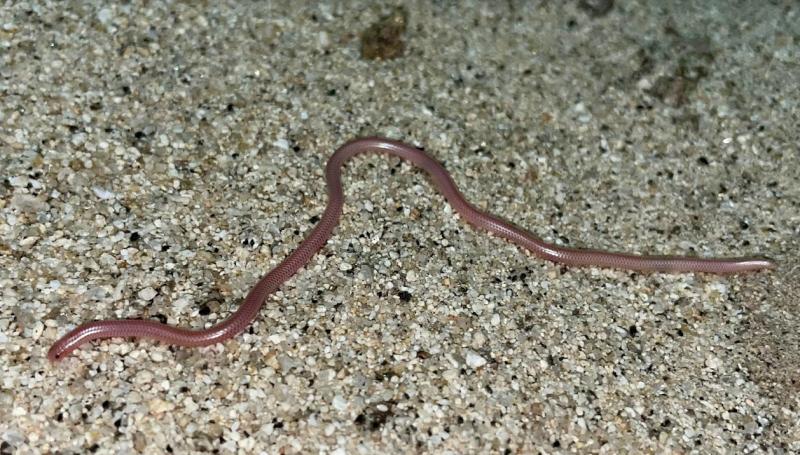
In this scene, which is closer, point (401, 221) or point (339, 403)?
point (339, 403)

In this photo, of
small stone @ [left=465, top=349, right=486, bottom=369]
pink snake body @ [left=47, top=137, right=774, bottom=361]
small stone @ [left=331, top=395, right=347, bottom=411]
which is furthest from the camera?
small stone @ [left=465, top=349, right=486, bottom=369]

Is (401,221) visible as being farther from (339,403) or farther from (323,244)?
(339,403)

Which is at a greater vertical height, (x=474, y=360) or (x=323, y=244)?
(x=323, y=244)

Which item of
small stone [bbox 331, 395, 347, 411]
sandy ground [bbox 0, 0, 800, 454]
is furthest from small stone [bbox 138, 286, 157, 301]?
small stone [bbox 331, 395, 347, 411]

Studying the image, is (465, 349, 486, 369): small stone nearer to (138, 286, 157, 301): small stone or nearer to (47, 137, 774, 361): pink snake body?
(47, 137, 774, 361): pink snake body

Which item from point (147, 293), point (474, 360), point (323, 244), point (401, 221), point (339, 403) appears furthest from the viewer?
point (401, 221)

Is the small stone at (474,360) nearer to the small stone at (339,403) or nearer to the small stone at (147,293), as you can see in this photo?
the small stone at (339,403)

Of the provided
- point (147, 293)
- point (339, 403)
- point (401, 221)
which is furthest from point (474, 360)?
point (147, 293)

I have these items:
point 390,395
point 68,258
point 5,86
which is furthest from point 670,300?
point 5,86
